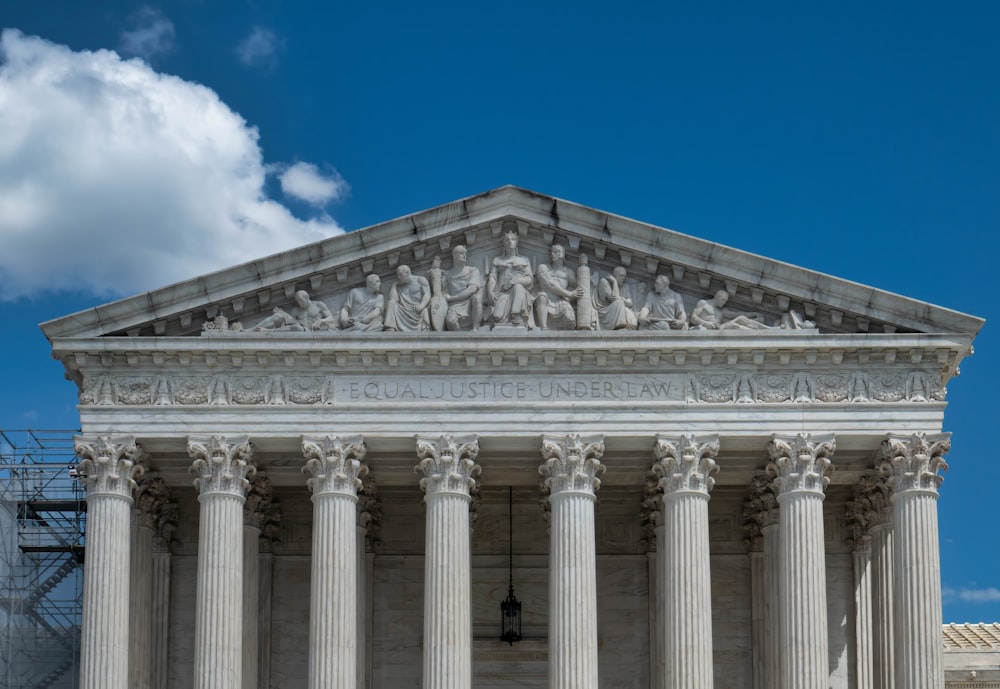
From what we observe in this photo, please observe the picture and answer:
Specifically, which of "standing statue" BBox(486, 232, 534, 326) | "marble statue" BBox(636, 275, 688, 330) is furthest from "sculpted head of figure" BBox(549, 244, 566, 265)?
"marble statue" BBox(636, 275, 688, 330)

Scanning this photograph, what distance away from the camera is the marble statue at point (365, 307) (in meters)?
55.2

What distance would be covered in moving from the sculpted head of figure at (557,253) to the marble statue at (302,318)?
559cm

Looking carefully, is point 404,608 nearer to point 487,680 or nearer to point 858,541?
point 487,680

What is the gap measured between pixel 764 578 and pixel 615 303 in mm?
9135

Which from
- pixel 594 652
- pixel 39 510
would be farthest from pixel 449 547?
pixel 39 510

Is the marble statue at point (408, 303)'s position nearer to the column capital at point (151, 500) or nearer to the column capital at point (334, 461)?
the column capital at point (334, 461)

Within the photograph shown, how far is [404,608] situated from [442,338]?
369 inches

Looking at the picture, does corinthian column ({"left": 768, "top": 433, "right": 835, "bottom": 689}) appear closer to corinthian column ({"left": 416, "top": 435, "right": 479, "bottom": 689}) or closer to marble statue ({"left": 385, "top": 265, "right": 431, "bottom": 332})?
corinthian column ({"left": 416, "top": 435, "right": 479, "bottom": 689})

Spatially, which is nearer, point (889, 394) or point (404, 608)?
point (889, 394)

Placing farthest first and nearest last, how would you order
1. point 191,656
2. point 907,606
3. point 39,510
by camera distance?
point 39,510, point 191,656, point 907,606

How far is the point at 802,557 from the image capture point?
53.9 meters

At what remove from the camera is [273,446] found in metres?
54.9

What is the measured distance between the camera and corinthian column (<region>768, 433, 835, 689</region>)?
175 feet

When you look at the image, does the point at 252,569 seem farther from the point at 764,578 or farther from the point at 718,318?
the point at 718,318
